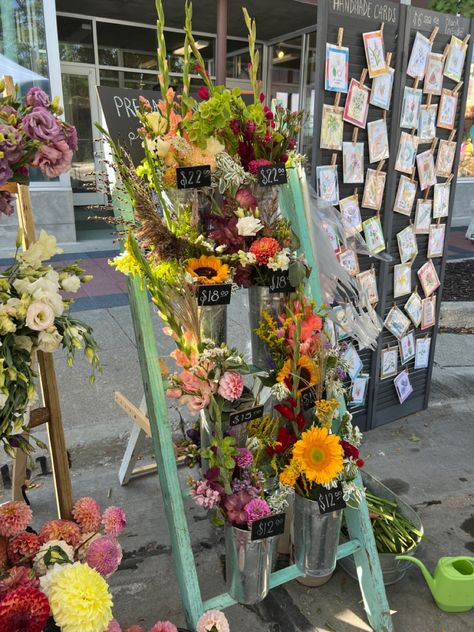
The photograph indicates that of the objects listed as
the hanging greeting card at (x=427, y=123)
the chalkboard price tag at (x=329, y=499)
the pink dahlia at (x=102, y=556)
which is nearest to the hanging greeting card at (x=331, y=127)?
the hanging greeting card at (x=427, y=123)

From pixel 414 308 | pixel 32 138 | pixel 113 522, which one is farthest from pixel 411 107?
pixel 113 522

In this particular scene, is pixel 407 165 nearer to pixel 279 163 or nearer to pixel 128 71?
pixel 279 163

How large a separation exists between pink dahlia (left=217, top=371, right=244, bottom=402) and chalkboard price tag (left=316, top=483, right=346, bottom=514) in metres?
0.42

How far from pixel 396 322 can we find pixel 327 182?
3.43 feet

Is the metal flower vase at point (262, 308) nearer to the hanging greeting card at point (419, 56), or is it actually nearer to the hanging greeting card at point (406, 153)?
the hanging greeting card at point (406, 153)

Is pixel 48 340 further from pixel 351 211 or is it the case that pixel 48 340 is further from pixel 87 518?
pixel 351 211

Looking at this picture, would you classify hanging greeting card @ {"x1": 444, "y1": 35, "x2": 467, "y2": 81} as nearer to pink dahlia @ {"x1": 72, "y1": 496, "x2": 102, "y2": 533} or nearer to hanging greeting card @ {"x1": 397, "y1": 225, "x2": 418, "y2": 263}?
hanging greeting card @ {"x1": 397, "y1": 225, "x2": 418, "y2": 263}

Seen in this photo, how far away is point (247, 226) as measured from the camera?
159 cm

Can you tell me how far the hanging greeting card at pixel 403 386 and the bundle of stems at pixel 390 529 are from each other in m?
1.11

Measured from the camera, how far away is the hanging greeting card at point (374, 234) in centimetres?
279

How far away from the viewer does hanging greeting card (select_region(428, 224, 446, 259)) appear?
10.3ft

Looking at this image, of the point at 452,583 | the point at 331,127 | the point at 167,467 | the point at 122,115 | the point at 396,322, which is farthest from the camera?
the point at 396,322

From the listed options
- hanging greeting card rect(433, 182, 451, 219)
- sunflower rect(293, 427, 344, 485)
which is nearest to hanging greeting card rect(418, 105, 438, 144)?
hanging greeting card rect(433, 182, 451, 219)

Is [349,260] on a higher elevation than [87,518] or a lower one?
higher
